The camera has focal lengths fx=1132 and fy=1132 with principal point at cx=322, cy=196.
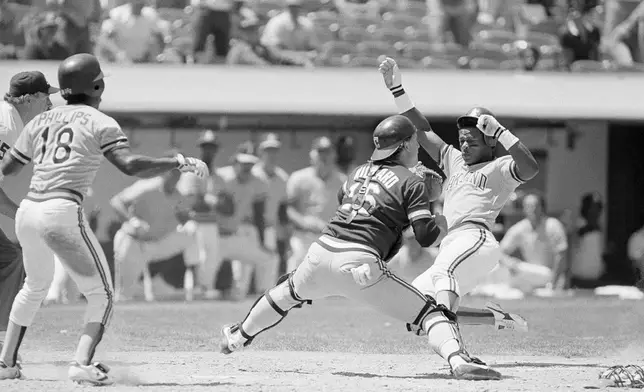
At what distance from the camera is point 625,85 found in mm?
15258

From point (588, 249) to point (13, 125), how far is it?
32.3ft

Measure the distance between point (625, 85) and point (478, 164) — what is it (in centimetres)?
848

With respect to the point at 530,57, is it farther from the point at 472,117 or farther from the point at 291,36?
the point at 472,117

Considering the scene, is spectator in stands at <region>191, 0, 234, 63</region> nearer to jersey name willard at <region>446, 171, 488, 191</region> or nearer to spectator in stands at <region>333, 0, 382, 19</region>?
spectator in stands at <region>333, 0, 382, 19</region>

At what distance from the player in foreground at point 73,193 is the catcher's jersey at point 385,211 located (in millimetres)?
931

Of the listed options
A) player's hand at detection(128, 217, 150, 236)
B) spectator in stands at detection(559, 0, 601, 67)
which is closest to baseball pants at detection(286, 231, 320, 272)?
player's hand at detection(128, 217, 150, 236)

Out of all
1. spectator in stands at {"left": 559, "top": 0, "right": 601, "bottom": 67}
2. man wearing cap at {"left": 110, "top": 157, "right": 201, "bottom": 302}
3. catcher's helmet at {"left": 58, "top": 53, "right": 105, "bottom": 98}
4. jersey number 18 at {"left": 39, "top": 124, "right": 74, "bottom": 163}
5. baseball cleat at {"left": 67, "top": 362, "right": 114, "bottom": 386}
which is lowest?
man wearing cap at {"left": 110, "top": 157, "right": 201, "bottom": 302}

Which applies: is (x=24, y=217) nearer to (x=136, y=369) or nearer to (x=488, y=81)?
(x=136, y=369)

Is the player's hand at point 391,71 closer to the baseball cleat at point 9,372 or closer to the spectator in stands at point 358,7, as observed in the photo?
the baseball cleat at point 9,372

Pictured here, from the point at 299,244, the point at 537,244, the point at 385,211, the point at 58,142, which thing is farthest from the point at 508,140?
the point at 537,244

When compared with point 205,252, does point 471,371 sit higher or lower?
higher

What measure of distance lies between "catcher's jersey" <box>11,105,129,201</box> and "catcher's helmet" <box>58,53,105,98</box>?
11cm

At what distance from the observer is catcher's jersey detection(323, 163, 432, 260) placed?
6270mm

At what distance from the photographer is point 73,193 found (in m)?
5.95
